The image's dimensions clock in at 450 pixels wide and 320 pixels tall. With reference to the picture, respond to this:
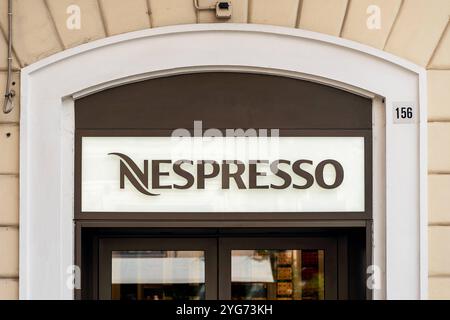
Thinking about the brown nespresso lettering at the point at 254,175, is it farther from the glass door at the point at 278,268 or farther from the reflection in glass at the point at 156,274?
the reflection in glass at the point at 156,274

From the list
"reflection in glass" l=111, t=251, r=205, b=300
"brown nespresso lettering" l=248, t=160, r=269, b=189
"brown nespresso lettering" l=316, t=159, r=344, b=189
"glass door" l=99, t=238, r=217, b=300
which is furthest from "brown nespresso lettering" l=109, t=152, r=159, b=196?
"brown nespresso lettering" l=316, t=159, r=344, b=189

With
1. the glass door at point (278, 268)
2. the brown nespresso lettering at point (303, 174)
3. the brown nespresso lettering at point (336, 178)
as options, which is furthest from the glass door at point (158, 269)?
the brown nespresso lettering at point (336, 178)

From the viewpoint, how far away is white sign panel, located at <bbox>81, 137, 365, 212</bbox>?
19.8 feet

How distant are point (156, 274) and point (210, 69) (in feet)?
6.27

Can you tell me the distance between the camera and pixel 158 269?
21.2ft

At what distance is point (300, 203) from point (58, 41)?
242 centimetres

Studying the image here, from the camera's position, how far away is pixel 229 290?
6.36 metres

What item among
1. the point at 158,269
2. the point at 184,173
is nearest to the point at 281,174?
the point at 184,173

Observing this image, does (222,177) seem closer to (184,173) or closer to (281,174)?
(184,173)

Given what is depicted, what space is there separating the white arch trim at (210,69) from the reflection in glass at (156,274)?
62cm

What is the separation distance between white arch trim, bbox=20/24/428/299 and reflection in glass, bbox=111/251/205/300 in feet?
2.02

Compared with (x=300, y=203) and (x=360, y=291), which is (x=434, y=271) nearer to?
(x=360, y=291)

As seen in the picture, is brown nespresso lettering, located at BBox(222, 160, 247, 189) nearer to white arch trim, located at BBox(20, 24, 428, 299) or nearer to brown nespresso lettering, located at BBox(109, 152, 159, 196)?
brown nespresso lettering, located at BBox(109, 152, 159, 196)
